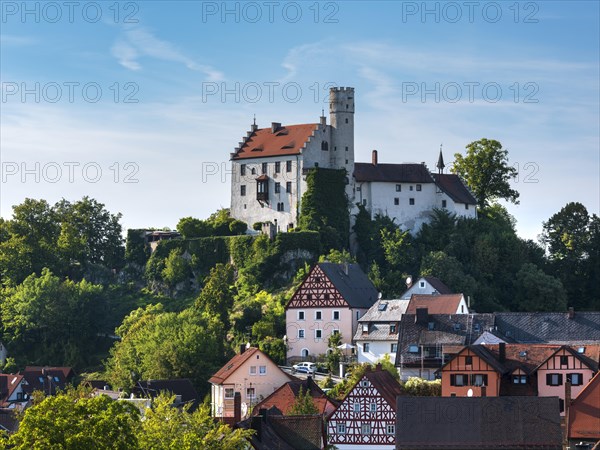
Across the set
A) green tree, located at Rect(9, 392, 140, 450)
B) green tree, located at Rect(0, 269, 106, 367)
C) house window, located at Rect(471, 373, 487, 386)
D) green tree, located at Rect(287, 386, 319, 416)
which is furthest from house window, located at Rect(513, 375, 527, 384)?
green tree, located at Rect(0, 269, 106, 367)

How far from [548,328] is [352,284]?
1790cm

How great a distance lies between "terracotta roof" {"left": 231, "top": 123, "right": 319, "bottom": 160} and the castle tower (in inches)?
64.8

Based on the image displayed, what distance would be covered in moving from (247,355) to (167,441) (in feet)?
94.4

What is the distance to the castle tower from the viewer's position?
4579 inches

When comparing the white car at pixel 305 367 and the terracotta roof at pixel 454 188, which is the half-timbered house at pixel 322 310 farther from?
the terracotta roof at pixel 454 188

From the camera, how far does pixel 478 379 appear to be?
8106 cm

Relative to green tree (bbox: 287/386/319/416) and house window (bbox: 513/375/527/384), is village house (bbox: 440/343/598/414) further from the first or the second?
green tree (bbox: 287/386/319/416)

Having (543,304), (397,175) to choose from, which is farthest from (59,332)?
(543,304)

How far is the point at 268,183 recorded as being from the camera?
380 feet

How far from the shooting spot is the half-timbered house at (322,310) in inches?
4045

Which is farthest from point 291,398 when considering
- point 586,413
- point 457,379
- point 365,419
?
point 586,413

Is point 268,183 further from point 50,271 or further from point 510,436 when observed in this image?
point 510,436

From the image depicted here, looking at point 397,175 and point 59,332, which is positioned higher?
point 397,175

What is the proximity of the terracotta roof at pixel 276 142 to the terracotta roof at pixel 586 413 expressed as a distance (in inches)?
1719
